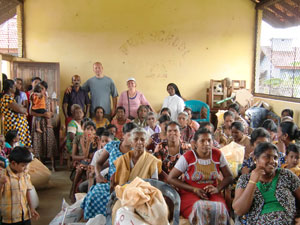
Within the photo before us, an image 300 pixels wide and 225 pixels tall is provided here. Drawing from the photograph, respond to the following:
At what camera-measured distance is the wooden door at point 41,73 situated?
6.21 m

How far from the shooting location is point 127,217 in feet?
6.51

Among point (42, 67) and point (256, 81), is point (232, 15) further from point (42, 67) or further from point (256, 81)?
point (42, 67)

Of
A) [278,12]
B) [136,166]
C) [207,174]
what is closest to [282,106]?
[278,12]

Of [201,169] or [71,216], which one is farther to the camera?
[71,216]

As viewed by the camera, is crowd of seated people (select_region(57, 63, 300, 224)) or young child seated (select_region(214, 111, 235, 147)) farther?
young child seated (select_region(214, 111, 235, 147))

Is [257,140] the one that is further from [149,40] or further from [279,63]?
[149,40]

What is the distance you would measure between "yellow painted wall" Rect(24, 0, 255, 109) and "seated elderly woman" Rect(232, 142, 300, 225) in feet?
17.7

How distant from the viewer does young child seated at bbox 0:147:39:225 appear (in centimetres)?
250

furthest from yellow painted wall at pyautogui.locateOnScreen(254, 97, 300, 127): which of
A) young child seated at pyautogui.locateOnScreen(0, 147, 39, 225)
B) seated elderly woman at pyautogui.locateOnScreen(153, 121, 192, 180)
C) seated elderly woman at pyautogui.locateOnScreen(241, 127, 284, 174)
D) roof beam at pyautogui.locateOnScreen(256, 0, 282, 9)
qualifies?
young child seated at pyautogui.locateOnScreen(0, 147, 39, 225)

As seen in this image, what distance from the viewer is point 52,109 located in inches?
233

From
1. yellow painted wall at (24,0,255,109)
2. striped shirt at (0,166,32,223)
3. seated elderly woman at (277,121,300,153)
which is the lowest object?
striped shirt at (0,166,32,223)

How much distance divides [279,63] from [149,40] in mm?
3140

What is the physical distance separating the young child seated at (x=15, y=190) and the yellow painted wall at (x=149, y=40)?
15.8ft

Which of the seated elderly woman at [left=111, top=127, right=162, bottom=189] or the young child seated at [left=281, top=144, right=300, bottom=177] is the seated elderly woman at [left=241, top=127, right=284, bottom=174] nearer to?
the young child seated at [left=281, top=144, right=300, bottom=177]
